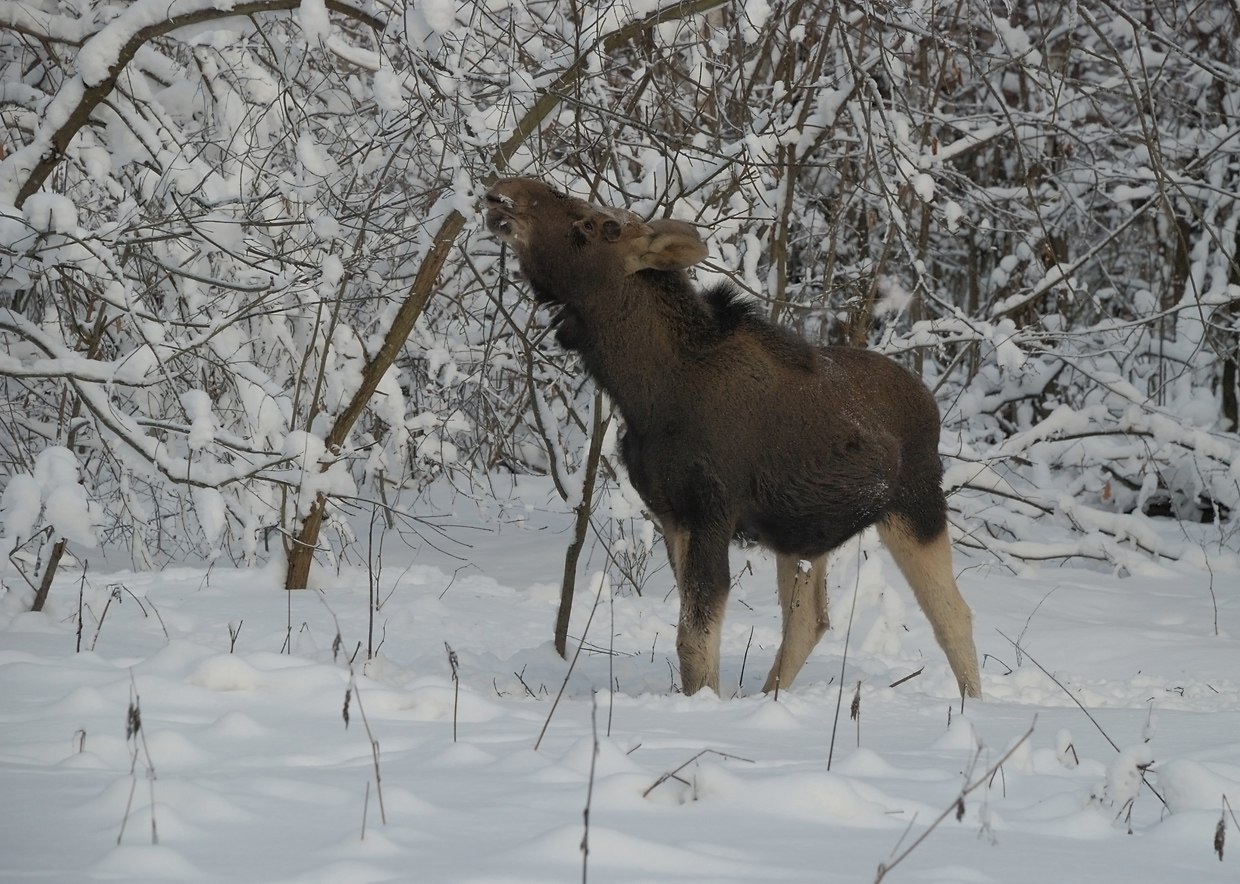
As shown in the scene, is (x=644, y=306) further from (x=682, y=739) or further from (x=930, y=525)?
(x=682, y=739)

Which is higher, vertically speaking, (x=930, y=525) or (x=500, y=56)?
(x=500, y=56)

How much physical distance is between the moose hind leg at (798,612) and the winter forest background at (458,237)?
3.90 feet

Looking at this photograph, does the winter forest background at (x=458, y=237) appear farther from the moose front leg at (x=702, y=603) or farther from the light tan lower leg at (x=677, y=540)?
the moose front leg at (x=702, y=603)

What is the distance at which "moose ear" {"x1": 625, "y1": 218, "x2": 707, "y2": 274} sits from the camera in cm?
559

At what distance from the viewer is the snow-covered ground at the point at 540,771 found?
2545 millimetres

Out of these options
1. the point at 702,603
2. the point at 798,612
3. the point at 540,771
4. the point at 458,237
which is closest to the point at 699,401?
the point at 702,603

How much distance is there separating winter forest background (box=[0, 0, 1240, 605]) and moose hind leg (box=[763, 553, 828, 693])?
1190 mm

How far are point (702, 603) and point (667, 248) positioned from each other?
58.7 inches

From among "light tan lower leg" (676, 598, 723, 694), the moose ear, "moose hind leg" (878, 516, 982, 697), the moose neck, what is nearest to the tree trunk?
the moose neck

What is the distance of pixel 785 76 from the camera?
28.9ft

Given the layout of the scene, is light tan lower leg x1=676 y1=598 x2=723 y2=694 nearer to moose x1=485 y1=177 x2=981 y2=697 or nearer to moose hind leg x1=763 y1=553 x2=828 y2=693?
moose x1=485 y1=177 x2=981 y2=697

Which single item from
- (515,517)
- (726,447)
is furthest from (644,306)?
(515,517)

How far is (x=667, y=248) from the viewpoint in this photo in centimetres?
564

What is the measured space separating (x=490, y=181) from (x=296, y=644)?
2.24 meters
